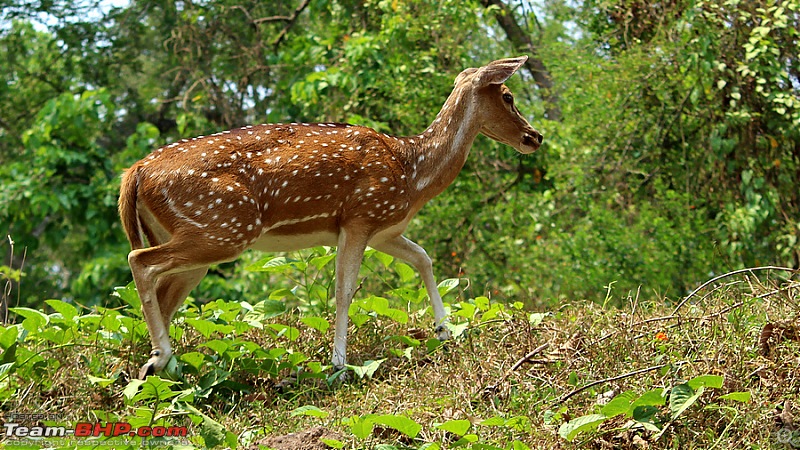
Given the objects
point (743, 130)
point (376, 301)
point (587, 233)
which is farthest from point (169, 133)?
Result: point (376, 301)

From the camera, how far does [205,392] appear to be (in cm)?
525

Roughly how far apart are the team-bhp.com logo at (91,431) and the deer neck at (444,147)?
2294 mm

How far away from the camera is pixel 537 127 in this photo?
38.9 ft

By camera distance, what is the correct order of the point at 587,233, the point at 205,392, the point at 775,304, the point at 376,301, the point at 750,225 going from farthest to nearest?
the point at 587,233 → the point at 750,225 → the point at 376,301 → the point at 775,304 → the point at 205,392

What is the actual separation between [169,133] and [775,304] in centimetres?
1332

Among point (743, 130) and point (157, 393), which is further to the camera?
point (743, 130)

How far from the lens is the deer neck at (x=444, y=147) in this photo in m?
6.02

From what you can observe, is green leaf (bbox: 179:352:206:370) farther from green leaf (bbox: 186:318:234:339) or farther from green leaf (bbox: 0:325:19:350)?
green leaf (bbox: 0:325:19:350)

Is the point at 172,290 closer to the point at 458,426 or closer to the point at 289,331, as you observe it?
the point at 289,331

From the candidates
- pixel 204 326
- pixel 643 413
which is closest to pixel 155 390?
pixel 204 326

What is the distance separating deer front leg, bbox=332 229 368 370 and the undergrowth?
0.15m

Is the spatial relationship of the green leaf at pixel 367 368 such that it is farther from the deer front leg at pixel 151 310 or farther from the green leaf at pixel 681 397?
the green leaf at pixel 681 397

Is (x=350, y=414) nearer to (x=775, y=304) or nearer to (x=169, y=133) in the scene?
(x=775, y=304)

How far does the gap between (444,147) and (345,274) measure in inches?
41.7
